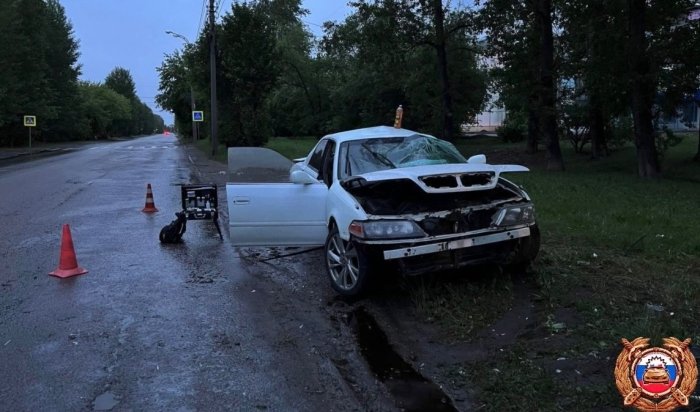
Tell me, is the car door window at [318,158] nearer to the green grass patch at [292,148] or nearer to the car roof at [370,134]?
the car roof at [370,134]

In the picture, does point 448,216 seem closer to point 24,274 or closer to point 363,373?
point 363,373

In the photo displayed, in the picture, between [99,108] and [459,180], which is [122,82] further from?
[459,180]

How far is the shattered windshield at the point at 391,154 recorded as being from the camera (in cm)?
653

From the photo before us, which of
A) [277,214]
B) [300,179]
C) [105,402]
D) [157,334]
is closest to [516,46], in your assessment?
[300,179]

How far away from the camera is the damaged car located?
17.5 feet

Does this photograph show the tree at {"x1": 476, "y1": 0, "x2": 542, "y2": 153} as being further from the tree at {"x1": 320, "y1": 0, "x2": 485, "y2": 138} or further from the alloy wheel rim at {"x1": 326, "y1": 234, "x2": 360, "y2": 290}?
the alloy wheel rim at {"x1": 326, "y1": 234, "x2": 360, "y2": 290}

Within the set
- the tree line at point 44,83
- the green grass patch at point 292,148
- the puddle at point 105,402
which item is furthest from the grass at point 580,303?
the tree line at point 44,83

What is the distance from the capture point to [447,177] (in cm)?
557

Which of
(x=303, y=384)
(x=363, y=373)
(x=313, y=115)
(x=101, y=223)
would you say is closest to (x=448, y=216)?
(x=363, y=373)

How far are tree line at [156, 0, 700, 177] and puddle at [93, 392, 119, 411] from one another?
14.9 m

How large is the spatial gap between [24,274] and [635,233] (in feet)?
25.7

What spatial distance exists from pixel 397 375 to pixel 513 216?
6.95 feet

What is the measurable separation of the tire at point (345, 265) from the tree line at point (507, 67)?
39.9 feet

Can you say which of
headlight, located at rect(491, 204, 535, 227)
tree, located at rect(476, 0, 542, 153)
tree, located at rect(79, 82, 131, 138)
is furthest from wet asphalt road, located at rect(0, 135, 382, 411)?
tree, located at rect(79, 82, 131, 138)
